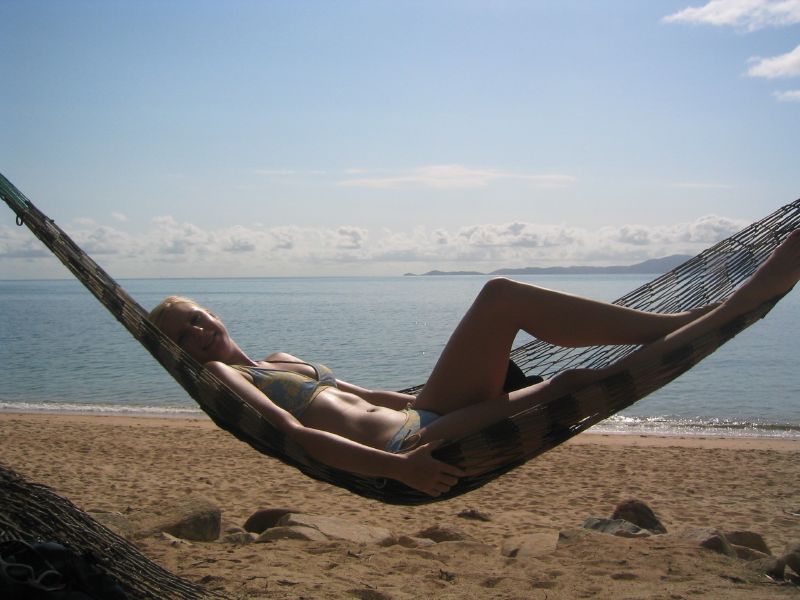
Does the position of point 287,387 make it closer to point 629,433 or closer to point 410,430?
point 410,430

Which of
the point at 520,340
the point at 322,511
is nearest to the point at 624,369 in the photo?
the point at 322,511

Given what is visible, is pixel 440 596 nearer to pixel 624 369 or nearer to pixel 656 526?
pixel 624 369

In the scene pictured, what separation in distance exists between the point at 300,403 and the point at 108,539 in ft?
2.34

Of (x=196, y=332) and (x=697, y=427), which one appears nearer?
(x=196, y=332)

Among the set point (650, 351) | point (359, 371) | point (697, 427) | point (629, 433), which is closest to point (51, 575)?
point (650, 351)

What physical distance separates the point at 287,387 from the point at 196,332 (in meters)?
0.38

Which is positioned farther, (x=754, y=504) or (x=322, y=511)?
(x=754, y=504)

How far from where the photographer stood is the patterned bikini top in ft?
8.30

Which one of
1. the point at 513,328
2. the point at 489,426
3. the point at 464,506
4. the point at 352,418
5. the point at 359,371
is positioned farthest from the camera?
the point at 359,371

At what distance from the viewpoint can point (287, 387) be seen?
2557 millimetres

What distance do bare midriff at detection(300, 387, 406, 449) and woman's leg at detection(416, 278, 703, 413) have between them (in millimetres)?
173

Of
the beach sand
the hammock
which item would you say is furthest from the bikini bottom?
the beach sand

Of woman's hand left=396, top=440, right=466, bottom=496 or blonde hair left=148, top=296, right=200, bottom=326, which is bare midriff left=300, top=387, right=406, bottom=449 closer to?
woman's hand left=396, top=440, right=466, bottom=496

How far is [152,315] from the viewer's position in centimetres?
271
